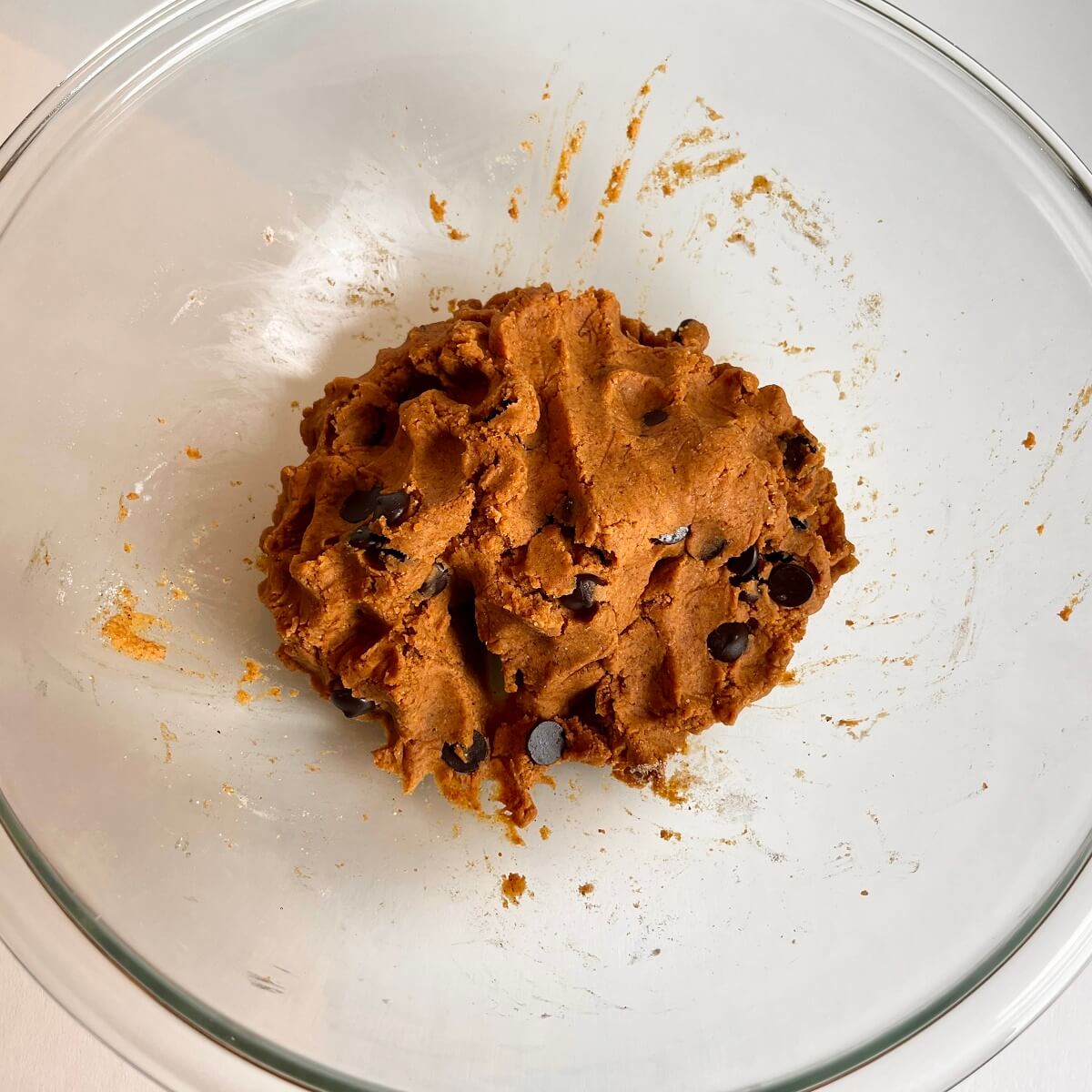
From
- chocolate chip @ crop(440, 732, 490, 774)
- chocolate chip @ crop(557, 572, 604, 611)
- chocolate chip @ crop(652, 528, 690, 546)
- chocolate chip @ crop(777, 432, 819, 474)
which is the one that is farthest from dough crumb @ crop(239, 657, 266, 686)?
chocolate chip @ crop(777, 432, 819, 474)

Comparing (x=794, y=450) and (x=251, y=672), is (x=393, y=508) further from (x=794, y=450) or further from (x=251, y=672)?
(x=794, y=450)

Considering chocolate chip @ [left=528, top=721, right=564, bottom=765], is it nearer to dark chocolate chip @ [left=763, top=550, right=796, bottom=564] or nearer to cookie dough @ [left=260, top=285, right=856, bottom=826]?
cookie dough @ [left=260, top=285, right=856, bottom=826]

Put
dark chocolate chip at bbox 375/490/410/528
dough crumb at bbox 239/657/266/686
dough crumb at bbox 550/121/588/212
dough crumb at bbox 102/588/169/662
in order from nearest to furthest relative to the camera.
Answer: dark chocolate chip at bbox 375/490/410/528 → dough crumb at bbox 102/588/169/662 → dough crumb at bbox 239/657/266/686 → dough crumb at bbox 550/121/588/212

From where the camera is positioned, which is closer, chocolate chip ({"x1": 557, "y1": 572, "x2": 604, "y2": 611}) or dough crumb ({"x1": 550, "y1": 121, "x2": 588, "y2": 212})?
chocolate chip ({"x1": 557, "y1": 572, "x2": 604, "y2": 611})

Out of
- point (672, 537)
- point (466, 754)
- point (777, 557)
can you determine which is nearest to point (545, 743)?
point (466, 754)

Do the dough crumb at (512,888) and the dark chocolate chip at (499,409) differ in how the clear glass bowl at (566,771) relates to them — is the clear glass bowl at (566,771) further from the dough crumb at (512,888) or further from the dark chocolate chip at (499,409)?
the dark chocolate chip at (499,409)

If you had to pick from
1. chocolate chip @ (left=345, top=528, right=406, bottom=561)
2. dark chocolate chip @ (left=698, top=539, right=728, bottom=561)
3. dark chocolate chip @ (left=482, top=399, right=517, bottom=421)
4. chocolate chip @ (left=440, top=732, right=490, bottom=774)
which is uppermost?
dark chocolate chip @ (left=482, top=399, right=517, bottom=421)

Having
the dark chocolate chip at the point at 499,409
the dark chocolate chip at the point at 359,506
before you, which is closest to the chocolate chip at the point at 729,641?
the dark chocolate chip at the point at 499,409

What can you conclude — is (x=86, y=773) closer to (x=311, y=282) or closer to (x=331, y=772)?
(x=331, y=772)
